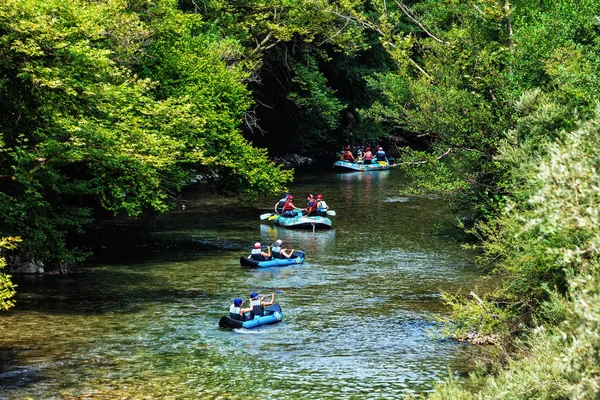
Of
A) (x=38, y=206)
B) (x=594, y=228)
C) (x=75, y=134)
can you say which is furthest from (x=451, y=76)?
(x=594, y=228)

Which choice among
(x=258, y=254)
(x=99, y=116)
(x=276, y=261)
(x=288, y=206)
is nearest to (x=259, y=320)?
(x=258, y=254)

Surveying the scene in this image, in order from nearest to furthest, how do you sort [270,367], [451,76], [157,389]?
1. [157,389]
2. [270,367]
3. [451,76]

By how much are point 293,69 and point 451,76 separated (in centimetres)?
2400

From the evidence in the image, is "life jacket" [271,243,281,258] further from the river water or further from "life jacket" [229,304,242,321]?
"life jacket" [229,304,242,321]

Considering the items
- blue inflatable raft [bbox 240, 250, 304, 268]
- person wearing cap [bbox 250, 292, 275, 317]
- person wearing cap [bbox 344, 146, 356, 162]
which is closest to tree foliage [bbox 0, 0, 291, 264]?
blue inflatable raft [bbox 240, 250, 304, 268]

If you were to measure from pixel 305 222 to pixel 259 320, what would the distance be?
1481cm

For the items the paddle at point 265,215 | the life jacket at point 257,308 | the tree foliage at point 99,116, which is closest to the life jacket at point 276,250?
the tree foliage at point 99,116

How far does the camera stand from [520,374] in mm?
12359

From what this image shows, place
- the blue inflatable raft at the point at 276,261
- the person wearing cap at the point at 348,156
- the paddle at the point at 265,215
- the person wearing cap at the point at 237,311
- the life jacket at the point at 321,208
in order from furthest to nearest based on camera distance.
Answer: the person wearing cap at the point at 348,156
the paddle at the point at 265,215
the life jacket at the point at 321,208
the blue inflatable raft at the point at 276,261
the person wearing cap at the point at 237,311

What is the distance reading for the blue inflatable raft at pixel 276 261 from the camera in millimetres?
28781

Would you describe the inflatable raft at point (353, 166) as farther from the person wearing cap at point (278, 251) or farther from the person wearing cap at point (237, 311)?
Answer: the person wearing cap at point (237, 311)

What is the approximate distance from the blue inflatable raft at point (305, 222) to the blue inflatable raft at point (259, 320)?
14.0 meters

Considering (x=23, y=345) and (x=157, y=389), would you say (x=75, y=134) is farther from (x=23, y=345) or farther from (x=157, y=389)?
(x=157, y=389)

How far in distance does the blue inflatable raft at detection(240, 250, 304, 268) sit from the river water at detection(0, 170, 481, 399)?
0.41m
